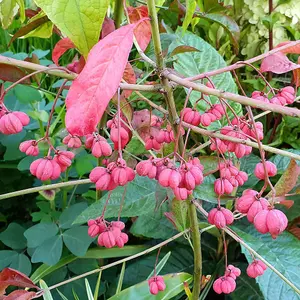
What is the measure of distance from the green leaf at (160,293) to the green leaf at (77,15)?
0.66 m

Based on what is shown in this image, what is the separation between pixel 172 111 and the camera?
571mm

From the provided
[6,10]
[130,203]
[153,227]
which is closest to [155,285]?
[130,203]

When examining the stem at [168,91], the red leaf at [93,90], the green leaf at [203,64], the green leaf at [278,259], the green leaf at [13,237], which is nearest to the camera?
the red leaf at [93,90]

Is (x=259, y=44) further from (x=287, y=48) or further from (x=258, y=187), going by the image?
(x=287, y=48)

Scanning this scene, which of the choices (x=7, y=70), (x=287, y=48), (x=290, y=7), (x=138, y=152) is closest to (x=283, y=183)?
(x=287, y=48)

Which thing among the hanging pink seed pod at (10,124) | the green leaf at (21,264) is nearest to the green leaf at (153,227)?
the green leaf at (21,264)

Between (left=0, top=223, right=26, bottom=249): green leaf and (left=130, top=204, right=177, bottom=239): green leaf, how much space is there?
0.97ft

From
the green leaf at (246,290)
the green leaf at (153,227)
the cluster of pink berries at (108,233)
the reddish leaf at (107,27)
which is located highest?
the reddish leaf at (107,27)

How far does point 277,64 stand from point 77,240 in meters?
0.67

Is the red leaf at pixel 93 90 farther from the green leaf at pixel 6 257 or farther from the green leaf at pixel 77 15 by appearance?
the green leaf at pixel 6 257

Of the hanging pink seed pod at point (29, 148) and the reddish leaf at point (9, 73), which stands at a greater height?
the reddish leaf at point (9, 73)

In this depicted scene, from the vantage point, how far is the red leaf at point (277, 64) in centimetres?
64

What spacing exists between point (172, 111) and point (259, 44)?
0.87 metres

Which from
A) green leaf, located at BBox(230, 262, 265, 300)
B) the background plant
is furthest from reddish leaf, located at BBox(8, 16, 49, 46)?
green leaf, located at BBox(230, 262, 265, 300)
